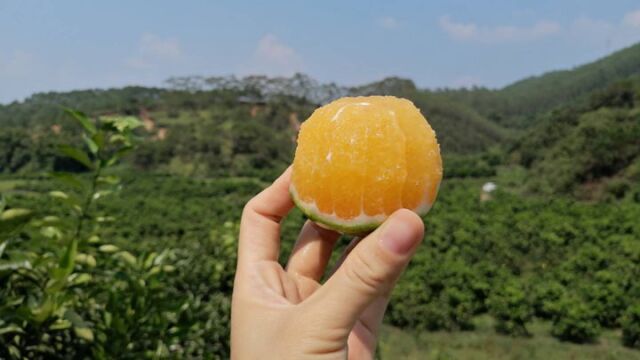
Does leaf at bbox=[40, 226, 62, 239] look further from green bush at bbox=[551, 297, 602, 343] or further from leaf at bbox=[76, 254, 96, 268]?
green bush at bbox=[551, 297, 602, 343]

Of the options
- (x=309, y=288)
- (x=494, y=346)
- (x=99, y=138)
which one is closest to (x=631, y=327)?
(x=494, y=346)

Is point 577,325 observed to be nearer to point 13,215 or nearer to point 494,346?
point 494,346

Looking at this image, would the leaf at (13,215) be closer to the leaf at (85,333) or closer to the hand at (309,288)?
the leaf at (85,333)

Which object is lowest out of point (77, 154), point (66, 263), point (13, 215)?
point (66, 263)

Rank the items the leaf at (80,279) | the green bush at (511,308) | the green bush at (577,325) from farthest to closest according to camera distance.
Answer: the green bush at (511,308) → the green bush at (577,325) → the leaf at (80,279)

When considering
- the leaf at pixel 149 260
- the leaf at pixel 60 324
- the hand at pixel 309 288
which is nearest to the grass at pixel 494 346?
the leaf at pixel 149 260

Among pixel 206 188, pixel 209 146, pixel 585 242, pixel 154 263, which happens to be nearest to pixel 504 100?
pixel 209 146

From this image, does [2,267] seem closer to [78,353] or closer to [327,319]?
[78,353]
